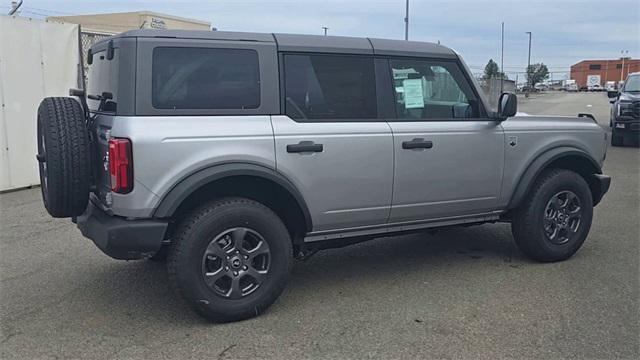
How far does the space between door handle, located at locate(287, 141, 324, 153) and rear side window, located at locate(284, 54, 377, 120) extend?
0.20m

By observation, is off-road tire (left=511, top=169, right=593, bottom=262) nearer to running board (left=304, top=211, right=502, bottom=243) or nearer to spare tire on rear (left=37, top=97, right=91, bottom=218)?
running board (left=304, top=211, right=502, bottom=243)

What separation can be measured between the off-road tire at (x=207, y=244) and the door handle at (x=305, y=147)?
17.0 inches

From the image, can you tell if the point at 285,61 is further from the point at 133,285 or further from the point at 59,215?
the point at 133,285

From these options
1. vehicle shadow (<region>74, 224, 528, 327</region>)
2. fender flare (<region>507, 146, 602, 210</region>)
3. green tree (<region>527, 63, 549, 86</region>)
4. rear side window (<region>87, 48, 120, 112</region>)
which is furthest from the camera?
green tree (<region>527, 63, 549, 86</region>)

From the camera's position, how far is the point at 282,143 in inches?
154

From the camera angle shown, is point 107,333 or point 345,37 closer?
point 107,333

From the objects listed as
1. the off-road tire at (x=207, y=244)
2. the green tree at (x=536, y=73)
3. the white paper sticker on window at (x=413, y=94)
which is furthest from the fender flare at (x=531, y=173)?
the green tree at (x=536, y=73)

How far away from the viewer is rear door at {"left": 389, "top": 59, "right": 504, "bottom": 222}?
4453mm

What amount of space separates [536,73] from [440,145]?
3140 inches

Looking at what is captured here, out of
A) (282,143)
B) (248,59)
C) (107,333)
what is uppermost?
(248,59)

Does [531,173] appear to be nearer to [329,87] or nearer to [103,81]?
[329,87]

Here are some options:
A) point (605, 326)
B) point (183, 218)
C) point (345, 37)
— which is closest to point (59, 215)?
point (183, 218)

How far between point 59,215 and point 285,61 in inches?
71.0

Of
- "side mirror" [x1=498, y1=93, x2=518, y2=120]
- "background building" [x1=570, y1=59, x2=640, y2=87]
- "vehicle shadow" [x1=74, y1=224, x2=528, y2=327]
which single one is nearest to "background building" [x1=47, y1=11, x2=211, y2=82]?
"vehicle shadow" [x1=74, y1=224, x2=528, y2=327]
